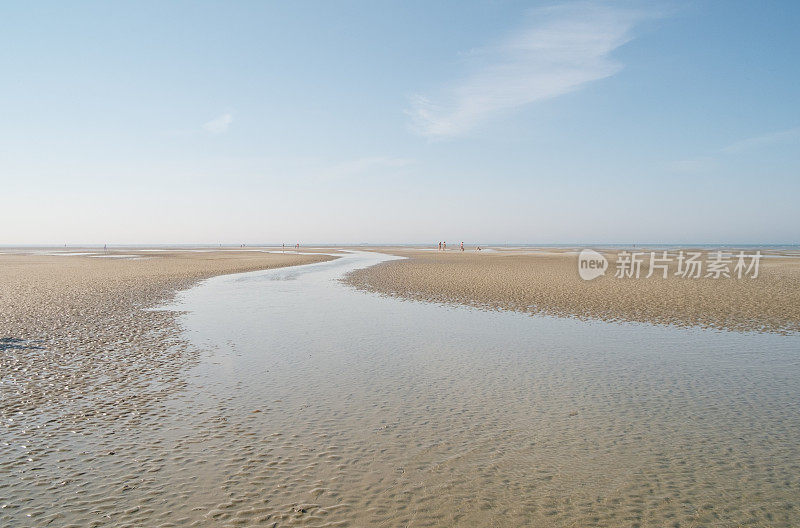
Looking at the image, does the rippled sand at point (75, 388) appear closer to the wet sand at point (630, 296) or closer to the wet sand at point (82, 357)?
the wet sand at point (82, 357)

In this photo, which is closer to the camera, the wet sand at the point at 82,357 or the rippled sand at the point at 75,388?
the rippled sand at the point at 75,388

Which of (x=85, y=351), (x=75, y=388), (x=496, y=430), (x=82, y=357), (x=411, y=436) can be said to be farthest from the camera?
(x=85, y=351)

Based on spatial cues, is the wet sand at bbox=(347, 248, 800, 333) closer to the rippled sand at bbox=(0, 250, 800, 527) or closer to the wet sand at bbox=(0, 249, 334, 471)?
the rippled sand at bbox=(0, 250, 800, 527)

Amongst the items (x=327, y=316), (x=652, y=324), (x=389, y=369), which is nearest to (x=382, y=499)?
(x=389, y=369)

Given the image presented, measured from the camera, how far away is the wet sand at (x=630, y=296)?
20.3 metres

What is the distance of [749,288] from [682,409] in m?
25.7

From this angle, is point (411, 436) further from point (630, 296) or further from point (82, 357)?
point (630, 296)

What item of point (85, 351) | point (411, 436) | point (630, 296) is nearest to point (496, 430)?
point (411, 436)

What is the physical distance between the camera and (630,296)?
85.9 ft

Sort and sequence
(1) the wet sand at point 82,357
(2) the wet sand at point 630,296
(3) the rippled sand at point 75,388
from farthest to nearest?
(2) the wet sand at point 630,296, (1) the wet sand at point 82,357, (3) the rippled sand at point 75,388

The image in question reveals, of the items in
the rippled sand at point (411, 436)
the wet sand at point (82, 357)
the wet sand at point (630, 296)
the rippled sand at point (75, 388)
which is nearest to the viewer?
the rippled sand at point (411, 436)

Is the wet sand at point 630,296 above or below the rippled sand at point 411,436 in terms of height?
above

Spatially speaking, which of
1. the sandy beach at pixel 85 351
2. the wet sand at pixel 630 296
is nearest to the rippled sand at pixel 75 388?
the sandy beach at pixel 85 351

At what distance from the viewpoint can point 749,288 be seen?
2883cm
